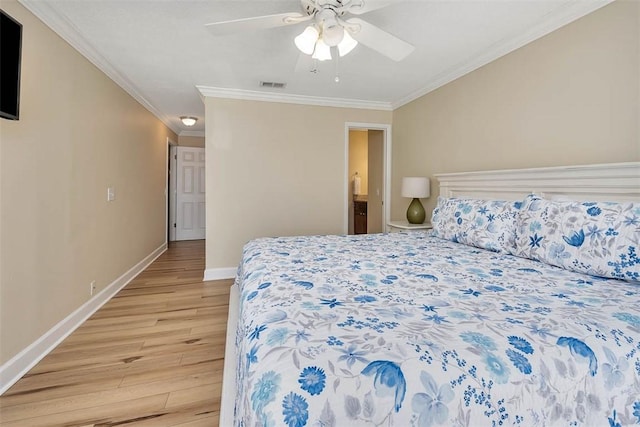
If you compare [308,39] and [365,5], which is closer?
→ [365,5]

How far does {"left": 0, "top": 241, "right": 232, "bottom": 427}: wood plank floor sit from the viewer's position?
156 centimetres

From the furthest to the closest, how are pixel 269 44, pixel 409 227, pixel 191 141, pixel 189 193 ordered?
pixel 191 141 → pixel 189 193 → pixel 409 227 → pixel 269 44

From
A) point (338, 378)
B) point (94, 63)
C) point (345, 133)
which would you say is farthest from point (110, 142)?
point (338, 378)

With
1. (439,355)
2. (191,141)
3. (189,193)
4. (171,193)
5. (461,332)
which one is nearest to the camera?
(439,355)

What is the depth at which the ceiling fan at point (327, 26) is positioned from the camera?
1.75 meters

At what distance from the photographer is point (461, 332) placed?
94 centimetres

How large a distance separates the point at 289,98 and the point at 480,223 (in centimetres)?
281

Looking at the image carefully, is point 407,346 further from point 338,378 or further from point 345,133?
point 345,133

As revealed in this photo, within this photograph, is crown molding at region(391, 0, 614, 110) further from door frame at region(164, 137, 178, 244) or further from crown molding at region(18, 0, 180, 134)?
door frame at region(164, 137, 178, 244)

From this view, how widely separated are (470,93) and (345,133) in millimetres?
1658

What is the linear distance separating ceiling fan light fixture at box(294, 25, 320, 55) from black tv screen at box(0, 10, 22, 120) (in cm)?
150

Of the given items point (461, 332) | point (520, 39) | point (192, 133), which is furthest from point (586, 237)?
point (192, 133)

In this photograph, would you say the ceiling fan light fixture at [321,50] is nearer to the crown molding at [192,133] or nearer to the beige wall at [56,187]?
the beige wall at [56,187]

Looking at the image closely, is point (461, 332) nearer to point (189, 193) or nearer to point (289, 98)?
point (289, 98)
